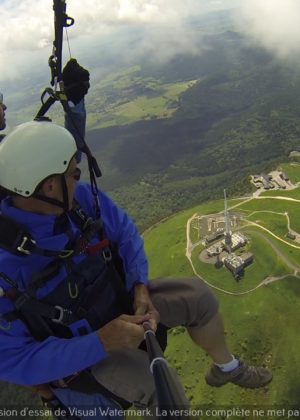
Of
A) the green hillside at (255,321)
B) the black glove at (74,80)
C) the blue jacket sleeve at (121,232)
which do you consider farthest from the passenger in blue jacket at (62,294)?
the green hillside at (255,321)

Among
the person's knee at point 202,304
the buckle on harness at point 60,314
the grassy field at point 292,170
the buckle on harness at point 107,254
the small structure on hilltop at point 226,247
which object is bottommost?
the grassy field at point 292,170

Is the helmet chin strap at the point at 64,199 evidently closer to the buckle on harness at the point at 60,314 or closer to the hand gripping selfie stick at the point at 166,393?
the buckle on harness at the point at 60,314

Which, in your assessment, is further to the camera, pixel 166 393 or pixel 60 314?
pixel 60 314

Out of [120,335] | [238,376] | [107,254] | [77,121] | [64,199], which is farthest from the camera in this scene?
[238,376]

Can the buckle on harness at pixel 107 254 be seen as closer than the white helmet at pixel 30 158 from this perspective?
No

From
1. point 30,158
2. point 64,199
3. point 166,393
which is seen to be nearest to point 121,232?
point 64,199

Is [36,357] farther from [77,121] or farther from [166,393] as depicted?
[77,121]
